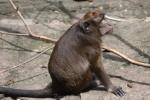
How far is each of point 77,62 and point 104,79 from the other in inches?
14.6

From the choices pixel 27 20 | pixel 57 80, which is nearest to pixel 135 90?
pixel 57 80

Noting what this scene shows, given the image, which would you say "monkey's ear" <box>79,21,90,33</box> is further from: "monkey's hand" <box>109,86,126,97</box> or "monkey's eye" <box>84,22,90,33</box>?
"monkey's hand" <box>109,86,126,97</box>

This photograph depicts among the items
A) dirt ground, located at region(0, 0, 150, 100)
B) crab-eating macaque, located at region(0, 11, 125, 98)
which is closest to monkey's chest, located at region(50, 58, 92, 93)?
crab-eating macaque, located at region(0, 11, 125, 98)

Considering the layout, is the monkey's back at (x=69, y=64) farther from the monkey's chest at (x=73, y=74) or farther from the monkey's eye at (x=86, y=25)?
the monkey's eye at (x=86, y=25)

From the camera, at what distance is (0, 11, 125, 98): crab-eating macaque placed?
495 cm

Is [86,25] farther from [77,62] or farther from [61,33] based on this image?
[61,33]

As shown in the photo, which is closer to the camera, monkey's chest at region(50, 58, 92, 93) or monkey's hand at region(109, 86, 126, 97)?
monkey's chest at region(50, 58, 92, 93)

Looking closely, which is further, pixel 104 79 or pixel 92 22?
pixel 104 79

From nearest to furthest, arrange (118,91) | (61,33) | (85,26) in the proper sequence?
1. (85,26)
2. (118,91)
3. (61,33)

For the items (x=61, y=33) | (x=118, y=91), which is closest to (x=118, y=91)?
(x=118, y=91)

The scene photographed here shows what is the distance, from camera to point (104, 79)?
5109 millimetres

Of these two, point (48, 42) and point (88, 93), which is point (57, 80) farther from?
point (48, 42)

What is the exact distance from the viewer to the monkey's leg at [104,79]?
16.6 ft

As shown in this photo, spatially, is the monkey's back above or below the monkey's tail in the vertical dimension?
above
